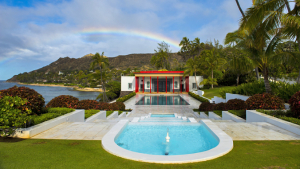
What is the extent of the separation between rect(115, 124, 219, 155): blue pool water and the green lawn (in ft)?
2.30

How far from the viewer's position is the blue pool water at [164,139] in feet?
12.0

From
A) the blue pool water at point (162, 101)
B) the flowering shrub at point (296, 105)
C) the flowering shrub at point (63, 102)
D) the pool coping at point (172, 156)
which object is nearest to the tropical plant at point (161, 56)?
the blue pool water at point (162, 101)

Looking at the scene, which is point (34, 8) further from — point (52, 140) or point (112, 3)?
point (52, 140)

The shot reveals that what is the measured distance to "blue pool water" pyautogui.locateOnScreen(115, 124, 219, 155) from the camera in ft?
12.0

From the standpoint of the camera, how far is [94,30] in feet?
104

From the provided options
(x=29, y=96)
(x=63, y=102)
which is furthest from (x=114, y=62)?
(x=29, y=96)

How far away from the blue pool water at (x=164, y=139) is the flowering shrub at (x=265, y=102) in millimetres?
3154

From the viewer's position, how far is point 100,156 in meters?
2.80

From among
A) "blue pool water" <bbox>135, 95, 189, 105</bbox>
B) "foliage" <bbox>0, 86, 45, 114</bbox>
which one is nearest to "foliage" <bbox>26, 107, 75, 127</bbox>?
"foliage" <bbox>0, 86, 45, 114</bbox>

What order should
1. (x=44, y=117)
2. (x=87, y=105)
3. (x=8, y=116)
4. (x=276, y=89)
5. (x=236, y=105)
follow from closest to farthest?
(x=8, y=116) → (x=44, y=117) → (x=236, y=105) → (x=87, y=105) → (x=276, y=89)

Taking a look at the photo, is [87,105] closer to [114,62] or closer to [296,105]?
[296,105]

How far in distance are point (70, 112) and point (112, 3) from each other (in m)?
17.1

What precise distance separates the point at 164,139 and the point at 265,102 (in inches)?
191

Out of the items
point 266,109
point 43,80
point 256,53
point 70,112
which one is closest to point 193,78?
point 256,53
